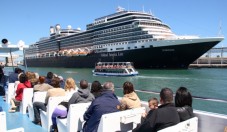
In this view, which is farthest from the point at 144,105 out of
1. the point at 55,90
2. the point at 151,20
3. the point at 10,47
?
the point at 151,20

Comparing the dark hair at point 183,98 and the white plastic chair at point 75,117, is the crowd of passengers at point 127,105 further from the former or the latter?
the white plastic chair at point 75,117

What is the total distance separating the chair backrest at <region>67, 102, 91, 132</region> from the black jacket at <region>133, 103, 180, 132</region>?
4.16 ft

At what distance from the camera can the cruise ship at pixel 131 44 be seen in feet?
134

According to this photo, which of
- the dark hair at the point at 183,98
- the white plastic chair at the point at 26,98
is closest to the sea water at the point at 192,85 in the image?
the white plastic chair at the point at 26,98

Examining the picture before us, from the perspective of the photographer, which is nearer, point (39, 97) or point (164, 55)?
point (39, 97)

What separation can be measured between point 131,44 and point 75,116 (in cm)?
4245

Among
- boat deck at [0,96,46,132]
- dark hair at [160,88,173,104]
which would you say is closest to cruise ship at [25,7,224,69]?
boat deck at [0,96,46,132]

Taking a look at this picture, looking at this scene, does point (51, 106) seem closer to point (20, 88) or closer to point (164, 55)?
point (20, 88)

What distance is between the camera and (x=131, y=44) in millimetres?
45594

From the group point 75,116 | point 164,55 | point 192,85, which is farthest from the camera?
point 164,55

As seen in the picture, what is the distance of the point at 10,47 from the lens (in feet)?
25.1

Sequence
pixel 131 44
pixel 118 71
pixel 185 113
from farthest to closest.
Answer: pixel 131 44 < pixel 118 71 < pixel 185 113

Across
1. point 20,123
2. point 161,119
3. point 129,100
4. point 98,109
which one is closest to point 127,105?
point 129,100

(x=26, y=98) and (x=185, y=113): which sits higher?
(x=185, y=113)
